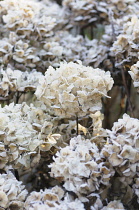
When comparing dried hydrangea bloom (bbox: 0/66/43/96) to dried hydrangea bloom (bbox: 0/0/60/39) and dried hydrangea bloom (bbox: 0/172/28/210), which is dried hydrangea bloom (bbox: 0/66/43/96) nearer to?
dried hydrangea bloom (bbox: 0/0/60/39)

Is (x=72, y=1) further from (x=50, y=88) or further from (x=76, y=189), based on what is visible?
(x=76, y=189)

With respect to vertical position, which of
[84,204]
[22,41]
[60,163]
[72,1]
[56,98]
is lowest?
[84,204]

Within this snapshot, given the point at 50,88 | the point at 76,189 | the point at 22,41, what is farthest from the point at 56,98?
the point at 22,41

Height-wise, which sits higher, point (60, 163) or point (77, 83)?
point (77, 83)

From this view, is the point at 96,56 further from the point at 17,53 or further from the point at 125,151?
the point at 125,151

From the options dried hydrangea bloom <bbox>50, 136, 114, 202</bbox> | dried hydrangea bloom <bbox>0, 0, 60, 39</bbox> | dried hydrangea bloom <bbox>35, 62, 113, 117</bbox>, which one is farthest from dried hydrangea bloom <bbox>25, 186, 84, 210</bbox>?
dried hydrangea bloom <bbox>0, 0, 60, 39</bbox>

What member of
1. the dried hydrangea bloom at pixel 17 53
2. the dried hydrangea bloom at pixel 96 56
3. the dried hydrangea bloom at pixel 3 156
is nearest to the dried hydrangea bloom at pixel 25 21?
the dried hydrangea bloom at pixel 17 53
